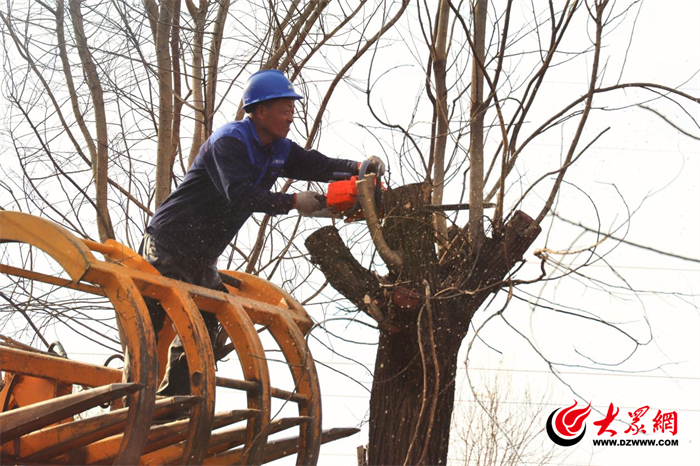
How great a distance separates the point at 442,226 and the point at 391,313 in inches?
24.9

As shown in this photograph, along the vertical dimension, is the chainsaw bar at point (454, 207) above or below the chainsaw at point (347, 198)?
above

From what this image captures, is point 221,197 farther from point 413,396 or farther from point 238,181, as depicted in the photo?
point 413,396

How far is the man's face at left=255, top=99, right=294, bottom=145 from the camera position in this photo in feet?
14.0

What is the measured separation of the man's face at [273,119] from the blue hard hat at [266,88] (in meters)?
0.04

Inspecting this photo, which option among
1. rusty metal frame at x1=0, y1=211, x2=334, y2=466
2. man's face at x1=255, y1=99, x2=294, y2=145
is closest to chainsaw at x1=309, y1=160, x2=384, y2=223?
man's face at x1=255, y1=99, x2=294, y2=145

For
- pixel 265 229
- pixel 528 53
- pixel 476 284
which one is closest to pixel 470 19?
pixel 528 53

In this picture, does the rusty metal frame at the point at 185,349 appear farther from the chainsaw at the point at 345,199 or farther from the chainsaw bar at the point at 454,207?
the chainsaw bar at the point at 454,207

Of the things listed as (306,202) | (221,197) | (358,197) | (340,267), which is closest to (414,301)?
(340,267)

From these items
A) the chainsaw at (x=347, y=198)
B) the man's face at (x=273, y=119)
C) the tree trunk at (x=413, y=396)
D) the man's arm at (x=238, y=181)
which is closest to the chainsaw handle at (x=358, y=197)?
the chainsaw at (x=347, y=198)

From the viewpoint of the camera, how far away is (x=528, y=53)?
17.0 feet

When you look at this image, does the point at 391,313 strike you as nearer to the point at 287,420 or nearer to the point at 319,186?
the point at 287,420

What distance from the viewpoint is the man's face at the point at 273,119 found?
4281 millimetres

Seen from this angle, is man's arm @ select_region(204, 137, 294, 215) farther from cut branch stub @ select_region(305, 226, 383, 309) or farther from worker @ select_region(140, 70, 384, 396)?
cut branch stub @ select_region(305, 226, 383, 309)

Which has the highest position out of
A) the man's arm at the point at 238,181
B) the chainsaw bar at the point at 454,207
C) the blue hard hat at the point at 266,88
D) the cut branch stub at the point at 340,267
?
the blue hard hat at the point at 266,88
